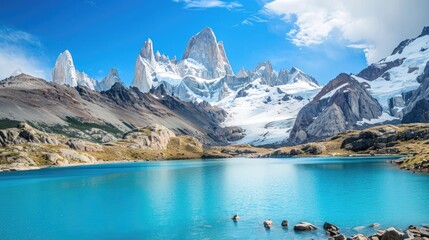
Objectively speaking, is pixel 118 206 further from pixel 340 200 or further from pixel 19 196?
pixel 340 200

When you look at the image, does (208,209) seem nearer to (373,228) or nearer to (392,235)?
(373,228)

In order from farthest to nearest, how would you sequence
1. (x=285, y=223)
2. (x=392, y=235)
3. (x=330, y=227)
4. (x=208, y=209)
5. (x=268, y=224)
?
(x=208, y=209), (x=285, y=223), (x=268, y=224), (x=330, y=227), (x=392, y=235)

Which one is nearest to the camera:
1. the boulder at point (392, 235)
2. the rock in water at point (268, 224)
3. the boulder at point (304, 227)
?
the boulder at point (392, 235)

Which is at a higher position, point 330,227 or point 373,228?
point 330,227

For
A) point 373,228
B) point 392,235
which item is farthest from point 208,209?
point 392,235

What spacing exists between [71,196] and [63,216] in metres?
26.1

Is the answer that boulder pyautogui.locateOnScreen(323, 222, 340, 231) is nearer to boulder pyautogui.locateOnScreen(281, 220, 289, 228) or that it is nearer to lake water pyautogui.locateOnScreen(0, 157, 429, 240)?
lake water pyautogui.locateOnScreen(0, 157, 429, 240)

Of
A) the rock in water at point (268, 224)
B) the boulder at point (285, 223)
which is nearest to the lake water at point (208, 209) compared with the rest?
the boulder at point (285, 223)

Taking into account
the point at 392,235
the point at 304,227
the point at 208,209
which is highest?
the point at 392,235

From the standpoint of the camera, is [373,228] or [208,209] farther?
[208,209]

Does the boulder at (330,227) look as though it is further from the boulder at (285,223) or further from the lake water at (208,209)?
the boulder at (285,223)

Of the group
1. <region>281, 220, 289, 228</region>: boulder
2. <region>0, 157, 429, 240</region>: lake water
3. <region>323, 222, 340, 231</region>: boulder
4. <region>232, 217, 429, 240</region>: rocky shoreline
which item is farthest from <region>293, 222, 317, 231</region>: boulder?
<region>281, 220, 289, 228</region>: boulder

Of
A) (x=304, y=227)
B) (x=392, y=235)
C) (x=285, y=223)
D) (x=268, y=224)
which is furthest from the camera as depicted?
(x=285, y=223)

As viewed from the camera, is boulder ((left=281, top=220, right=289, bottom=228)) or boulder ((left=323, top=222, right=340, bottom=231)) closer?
boulder ((left=323, top=222, right=340, bottom=231))
